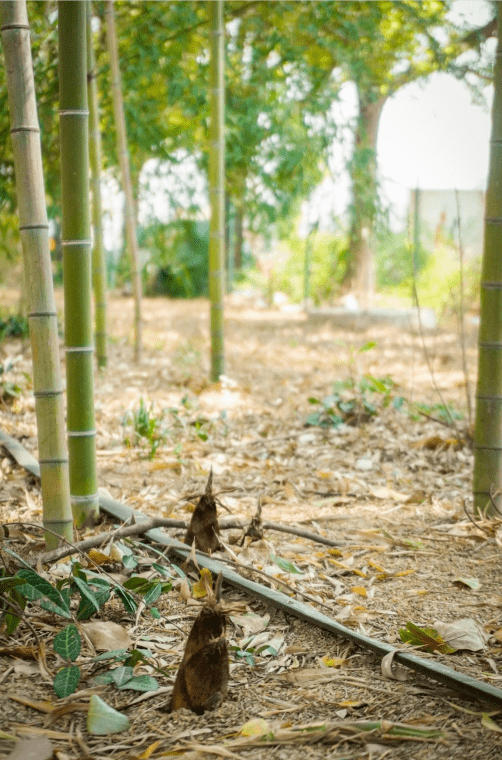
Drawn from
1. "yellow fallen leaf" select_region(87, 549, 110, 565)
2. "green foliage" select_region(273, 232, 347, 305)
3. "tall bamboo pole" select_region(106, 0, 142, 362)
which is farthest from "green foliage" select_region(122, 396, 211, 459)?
"green foliage" select_region(273, 232, 347, 305)

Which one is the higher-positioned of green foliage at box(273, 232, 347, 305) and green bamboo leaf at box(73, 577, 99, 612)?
green foliage at box(273, 232, 347, 305)

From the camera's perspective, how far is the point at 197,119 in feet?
16.6

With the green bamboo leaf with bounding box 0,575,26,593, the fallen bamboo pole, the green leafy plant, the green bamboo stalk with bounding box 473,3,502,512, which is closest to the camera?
the fallen bamboo pole

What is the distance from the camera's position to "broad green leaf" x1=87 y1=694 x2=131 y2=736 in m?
1.22

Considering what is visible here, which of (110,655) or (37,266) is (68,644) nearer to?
(110,655)

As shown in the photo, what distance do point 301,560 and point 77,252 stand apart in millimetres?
1111

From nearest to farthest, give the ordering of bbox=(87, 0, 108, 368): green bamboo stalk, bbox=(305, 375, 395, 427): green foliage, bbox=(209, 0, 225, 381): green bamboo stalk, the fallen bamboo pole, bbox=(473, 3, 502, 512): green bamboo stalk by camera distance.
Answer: the fallen bamboo pole
bbox=(473, 3, 502, 512): green bamboo stalk
bbox=(305, 375, 395, 427): green foliage
bbox=(209, 0, 225, 381): green bamboo stalk
bbox=(87, 0, 108, 368): green bamboo stalk

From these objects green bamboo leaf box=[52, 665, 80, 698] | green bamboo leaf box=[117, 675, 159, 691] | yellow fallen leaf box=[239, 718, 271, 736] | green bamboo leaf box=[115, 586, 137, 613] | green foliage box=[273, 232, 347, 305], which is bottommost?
yellow fallen leaf box=[239, 718, 271, 736]

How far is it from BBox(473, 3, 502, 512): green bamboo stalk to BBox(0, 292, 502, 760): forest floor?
184 mm

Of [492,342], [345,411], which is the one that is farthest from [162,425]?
[492,342]

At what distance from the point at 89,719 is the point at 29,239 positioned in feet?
3.67

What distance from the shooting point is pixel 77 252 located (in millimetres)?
1952

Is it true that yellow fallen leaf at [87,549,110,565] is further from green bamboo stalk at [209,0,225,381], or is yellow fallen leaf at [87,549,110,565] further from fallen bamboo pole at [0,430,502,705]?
green bamboo stalk at [209,0,225,381]

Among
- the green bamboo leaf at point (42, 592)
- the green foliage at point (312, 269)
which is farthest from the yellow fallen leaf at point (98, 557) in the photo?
the green foliage at point (312, 269)
